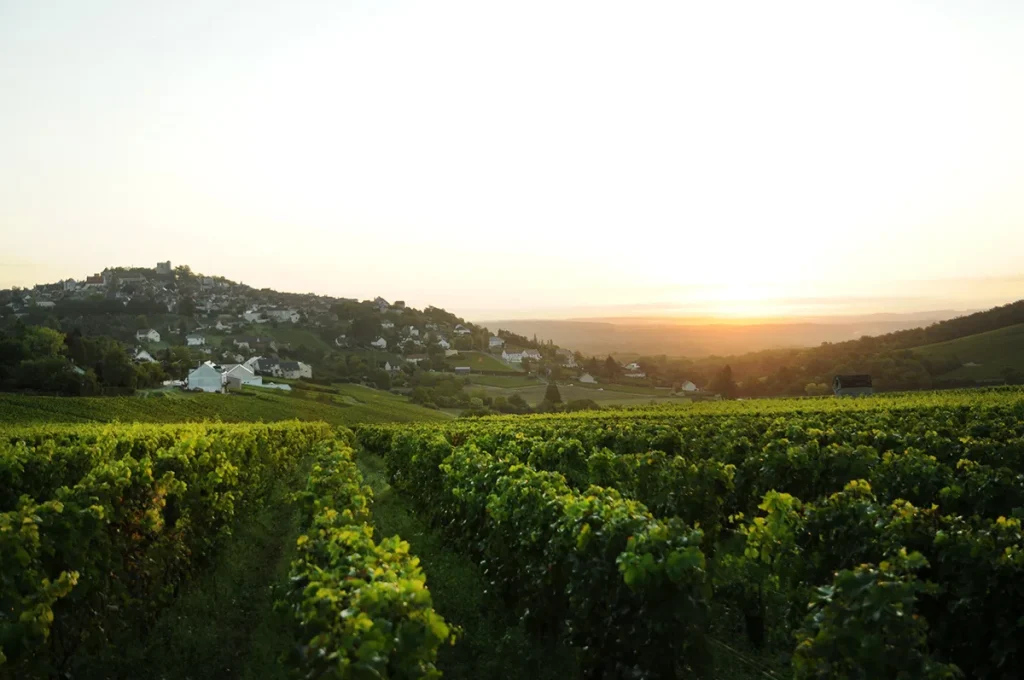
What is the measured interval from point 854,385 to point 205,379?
73.2 meters

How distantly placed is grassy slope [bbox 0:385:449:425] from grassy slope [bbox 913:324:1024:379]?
57.5 metres

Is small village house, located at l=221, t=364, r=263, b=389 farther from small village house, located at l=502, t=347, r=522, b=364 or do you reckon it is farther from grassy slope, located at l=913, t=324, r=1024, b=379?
grassy slope, located at l=913, t=324, r=1024, b=379

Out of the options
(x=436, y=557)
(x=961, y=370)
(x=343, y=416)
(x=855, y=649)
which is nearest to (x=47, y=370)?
(x=343, y=416)

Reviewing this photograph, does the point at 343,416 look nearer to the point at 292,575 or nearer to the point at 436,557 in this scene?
the point at 436,557

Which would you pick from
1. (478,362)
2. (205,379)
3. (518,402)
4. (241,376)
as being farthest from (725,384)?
(241,376)

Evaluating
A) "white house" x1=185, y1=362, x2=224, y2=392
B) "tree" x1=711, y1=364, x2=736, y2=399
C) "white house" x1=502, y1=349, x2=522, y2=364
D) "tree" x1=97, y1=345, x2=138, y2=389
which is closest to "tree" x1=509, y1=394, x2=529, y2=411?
"tree" x1=711, y1=364, x2=736, y2=399

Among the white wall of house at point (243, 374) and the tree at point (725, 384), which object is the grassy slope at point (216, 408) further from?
the tree at point (725, 384)

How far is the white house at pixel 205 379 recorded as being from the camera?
298 feet

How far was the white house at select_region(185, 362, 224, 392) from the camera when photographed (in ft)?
298

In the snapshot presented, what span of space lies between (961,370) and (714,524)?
77.7 m

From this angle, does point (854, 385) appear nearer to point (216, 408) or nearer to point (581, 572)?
point (216, 408)

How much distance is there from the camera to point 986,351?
272 ft

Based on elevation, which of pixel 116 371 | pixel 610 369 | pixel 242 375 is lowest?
pixel 610 369

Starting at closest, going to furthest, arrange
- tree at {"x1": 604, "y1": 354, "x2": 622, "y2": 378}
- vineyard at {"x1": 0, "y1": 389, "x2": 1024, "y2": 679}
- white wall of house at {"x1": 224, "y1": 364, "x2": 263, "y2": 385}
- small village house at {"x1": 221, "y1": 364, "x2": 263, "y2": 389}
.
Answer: vineyard at {"x1": 0, "y1": 389, "x2": 1024, "y2": 679}, small village house at {"x1": 221, "y1": 364, "x2": 263, "y2": 389}, white wall of house at {"x1": 224, "y1": 364, "x2": 263, "y2": 385}, tree at {"x1": 604, "y1": 354, "x2": 622, "y2": 378}
